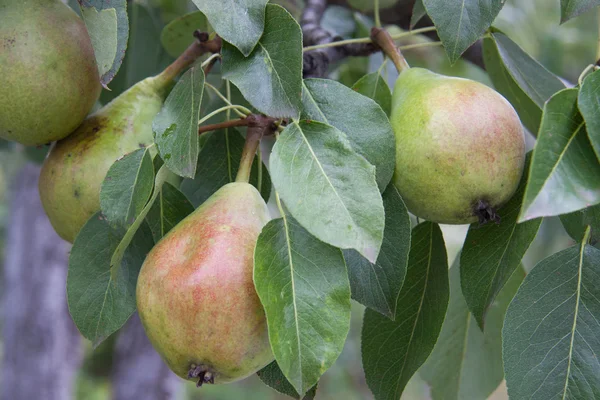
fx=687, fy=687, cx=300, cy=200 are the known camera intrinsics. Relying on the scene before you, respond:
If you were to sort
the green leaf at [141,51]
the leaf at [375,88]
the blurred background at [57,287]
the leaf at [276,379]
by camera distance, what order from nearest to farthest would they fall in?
the leaf at [276,379] < the leaf at [375,88] < the green leaf at [141,51] < the blurred background at [57,287]

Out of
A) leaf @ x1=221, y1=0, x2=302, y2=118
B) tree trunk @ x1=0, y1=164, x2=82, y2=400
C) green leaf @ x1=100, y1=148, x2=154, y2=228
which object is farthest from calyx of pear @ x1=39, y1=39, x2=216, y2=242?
tree trunk @ x1=0, y1=164, x2=82, y2=400

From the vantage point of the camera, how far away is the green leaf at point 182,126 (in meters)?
0.88

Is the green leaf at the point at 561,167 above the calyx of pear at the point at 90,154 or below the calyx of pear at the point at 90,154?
above

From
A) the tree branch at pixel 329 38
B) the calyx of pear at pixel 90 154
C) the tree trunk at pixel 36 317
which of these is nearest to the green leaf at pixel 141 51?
the tree branch at pixel 329 38

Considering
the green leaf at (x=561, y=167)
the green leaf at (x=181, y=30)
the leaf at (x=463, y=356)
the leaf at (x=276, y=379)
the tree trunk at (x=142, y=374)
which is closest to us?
the green leaf at (x=561, y=167)

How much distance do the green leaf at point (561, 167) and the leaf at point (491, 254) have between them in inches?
5.8

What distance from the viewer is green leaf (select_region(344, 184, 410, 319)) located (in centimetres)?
92

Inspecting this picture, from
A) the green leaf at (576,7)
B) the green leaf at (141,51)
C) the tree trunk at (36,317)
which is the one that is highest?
the green leaf at (576,7)

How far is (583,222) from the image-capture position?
3.12ft

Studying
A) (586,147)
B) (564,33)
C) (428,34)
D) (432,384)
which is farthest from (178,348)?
(564,33)

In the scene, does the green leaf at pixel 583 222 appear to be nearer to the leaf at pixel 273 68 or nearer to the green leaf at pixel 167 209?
the leaf at pixel 273 68

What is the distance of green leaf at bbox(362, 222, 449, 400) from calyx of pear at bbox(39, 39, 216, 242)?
46 cm

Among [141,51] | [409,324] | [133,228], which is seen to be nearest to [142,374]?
[141,51]

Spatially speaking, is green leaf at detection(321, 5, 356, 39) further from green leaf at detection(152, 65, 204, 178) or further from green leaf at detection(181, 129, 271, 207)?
green leaf at detection(152, 65, 204, 178)
